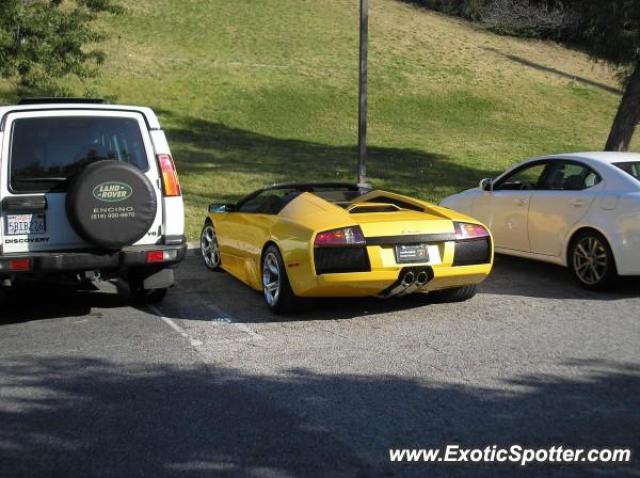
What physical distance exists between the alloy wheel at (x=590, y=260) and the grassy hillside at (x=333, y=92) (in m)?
6.46

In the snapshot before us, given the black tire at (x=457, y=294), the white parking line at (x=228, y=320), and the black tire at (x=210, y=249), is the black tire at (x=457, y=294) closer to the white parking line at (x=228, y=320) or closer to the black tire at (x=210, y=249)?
the white parking line at (x=228, y=320)

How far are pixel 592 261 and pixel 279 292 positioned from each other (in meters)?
3.22

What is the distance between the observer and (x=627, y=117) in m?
17.1

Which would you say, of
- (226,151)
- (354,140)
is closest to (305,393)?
(226,151)

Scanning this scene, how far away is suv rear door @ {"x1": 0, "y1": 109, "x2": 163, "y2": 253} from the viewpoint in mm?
6484

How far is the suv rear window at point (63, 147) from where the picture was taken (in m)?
6.57

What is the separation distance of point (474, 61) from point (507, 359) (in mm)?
40325

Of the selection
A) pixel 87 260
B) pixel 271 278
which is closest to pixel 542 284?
pixel 271 278

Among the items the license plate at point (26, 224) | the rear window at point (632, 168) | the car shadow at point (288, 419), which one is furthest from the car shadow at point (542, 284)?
the license plate at point (26, 224)

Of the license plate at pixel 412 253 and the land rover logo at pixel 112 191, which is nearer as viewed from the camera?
the land rover logo at pixel 112 191

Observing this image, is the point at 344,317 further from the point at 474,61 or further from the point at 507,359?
the point at 474,61

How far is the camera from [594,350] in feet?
19.3

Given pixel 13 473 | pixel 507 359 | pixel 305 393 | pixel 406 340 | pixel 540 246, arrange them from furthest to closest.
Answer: pixel 540 246 < pixel 406 340 < pixel 507 359 < pixel 305 393 < pixel 13 473

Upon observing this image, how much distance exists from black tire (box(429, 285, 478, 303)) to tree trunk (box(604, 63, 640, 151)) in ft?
35.6
